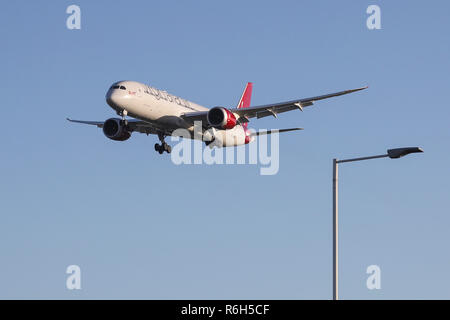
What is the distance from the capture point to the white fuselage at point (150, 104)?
5175cm

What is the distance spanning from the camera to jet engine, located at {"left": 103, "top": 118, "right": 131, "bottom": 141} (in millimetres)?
58156

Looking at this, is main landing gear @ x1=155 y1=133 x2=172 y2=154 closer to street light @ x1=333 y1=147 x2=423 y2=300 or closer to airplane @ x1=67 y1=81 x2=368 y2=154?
airplane @ x1=67 y1=81 x2=368 y2=154

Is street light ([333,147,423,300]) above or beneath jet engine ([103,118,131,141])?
beneath

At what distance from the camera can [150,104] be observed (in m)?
52.7

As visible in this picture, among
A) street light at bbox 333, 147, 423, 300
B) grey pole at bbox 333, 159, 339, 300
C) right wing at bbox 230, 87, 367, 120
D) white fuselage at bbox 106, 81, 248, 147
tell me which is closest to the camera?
grey pole at bbox 333, 159, 339, 300

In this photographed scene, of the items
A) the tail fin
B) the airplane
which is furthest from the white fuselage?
the tail fin

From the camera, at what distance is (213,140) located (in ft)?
192

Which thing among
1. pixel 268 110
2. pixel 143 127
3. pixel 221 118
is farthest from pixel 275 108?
pixel 143 127

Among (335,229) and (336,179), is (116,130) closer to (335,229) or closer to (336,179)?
(336,179)

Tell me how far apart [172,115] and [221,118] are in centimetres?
318

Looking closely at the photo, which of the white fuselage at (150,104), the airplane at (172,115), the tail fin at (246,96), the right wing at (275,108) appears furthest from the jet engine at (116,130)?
the tail fin at (246,96)

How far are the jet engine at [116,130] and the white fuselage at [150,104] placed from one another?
134 inches
